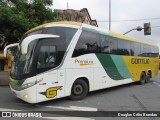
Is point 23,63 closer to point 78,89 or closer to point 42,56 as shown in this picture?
point 42,56

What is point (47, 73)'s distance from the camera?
28.8 ft

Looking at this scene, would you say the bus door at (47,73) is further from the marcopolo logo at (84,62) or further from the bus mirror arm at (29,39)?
the marcopolo logo at (84,62)

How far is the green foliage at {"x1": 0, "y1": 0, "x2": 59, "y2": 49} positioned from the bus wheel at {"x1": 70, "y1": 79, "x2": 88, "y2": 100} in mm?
8442

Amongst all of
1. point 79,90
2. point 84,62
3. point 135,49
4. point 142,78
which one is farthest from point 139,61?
Result: point 79,90

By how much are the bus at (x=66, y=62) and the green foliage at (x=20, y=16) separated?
7.08m

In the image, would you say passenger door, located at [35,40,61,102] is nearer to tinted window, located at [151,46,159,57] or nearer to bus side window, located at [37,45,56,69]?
bus side window, located at [37,45,56,69]

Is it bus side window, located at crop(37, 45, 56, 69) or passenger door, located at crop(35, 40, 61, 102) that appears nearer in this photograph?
passenger door, located at crop(35, 40, 61, 102)

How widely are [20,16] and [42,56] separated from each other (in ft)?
29.7

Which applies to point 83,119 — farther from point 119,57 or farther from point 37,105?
point 119,57

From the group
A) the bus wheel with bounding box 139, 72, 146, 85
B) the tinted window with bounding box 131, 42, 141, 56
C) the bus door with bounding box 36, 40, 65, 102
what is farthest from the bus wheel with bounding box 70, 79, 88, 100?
the bus wheel with bounding box 139, 72, 146, 85

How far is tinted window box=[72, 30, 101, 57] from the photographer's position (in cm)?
1020

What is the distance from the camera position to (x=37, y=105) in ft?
30.0

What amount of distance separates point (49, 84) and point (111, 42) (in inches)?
198

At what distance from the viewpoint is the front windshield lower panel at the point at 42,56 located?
8469mm
